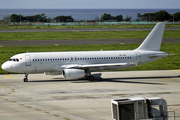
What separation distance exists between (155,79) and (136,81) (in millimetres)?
3393

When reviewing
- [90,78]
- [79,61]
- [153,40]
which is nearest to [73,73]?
[90,78]

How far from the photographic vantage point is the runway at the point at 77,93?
26.9 meters

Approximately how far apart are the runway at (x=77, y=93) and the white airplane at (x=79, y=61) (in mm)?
1677

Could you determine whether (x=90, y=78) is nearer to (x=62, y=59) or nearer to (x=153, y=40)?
(x=62, y=59)

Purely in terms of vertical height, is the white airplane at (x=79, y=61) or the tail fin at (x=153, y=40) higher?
the tail fin at (x=153, y=40)

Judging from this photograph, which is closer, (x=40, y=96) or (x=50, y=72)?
(x=40, y=96)

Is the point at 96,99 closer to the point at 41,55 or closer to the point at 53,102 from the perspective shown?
the point at 53,102

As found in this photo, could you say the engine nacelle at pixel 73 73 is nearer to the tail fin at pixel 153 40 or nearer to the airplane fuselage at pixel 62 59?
the airplane fuselage at pixel 62 59

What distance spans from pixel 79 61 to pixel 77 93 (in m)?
10.5

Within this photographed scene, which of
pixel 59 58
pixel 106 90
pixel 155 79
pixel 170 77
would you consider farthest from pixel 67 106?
pixel 170 77

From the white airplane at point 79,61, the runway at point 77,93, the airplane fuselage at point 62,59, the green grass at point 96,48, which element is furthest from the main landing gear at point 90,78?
the green grass at point 96,48

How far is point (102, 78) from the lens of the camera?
47.2 meters

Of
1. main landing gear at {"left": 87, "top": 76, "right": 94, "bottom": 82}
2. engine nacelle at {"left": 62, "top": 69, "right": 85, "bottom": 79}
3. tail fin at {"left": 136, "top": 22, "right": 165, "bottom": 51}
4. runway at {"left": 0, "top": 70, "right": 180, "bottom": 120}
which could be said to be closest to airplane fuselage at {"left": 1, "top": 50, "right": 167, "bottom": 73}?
tail fin at {"left": 136, "top": 22, "right": 165, "bottom": 51}

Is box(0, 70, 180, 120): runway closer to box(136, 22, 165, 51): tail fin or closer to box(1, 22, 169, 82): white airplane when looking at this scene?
box(1, 22, 169, 82): white airplane
